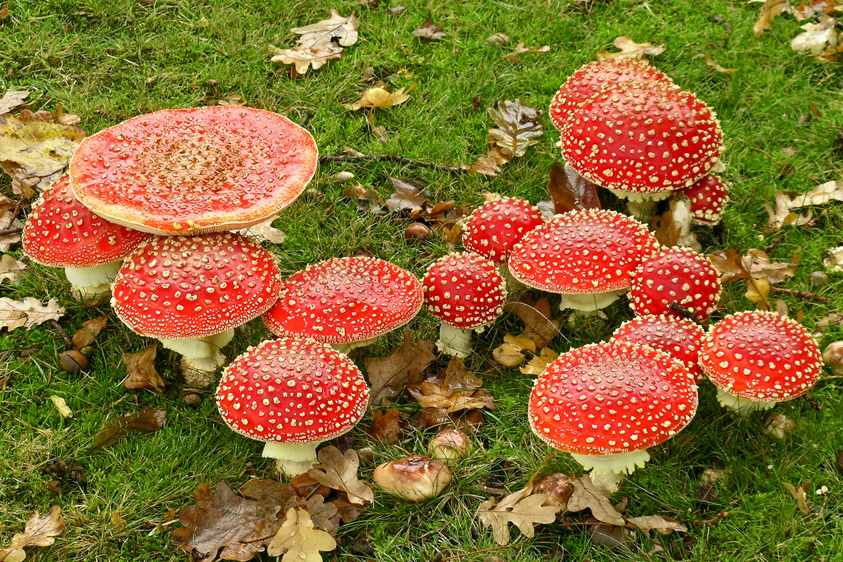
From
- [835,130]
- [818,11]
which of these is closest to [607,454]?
[835,130]

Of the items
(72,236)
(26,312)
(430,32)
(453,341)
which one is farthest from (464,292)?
(430,32)

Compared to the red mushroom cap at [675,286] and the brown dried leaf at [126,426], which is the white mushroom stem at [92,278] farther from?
the red mushroom cap at [675,286]

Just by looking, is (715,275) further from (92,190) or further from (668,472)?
(92,190)

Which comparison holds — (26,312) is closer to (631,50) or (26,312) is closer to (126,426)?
(126,426)

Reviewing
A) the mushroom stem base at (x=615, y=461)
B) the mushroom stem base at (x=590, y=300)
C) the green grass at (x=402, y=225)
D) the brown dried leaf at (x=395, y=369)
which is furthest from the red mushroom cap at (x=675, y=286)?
the brown dried leaf at (x=395, y=369)

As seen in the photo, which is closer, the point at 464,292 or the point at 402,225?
the point at 464,292
